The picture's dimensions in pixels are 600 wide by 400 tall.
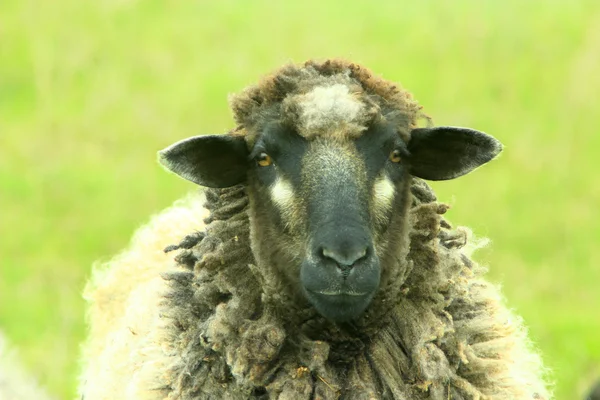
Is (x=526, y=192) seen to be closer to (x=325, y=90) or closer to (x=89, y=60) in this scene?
(x=89, y=60)

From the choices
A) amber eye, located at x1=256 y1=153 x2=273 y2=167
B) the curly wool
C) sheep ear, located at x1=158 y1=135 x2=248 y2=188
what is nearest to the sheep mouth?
the curly wool

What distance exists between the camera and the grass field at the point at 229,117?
15.8m

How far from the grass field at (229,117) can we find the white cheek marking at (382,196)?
8660 millimetres

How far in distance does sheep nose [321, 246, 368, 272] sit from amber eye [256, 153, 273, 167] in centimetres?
69

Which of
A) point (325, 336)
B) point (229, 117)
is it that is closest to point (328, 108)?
point (325, 336)

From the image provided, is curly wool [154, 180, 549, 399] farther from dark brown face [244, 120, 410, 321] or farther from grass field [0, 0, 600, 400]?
grass field [0, 0, 600, 400]

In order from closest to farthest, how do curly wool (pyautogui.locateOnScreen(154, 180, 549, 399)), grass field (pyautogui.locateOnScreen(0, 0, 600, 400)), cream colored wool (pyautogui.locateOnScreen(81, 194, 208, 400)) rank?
curly wool (pyautogui.locateOnScreen(154, 180, 549, 399)), cream colored wool (pyautogui.locateOnScreen(81, 194, 208, 400)), grass field (pyautogui.locateOnScreen(0, 0, 600, 400))

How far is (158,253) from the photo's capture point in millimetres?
7145

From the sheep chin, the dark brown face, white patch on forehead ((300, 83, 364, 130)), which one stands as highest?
white patch on forehead ((300, 83, 364, 130))

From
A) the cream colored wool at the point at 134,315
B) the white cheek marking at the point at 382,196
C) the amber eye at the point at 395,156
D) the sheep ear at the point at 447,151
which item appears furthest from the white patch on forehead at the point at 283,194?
the cream colored wool at the point at 134,315

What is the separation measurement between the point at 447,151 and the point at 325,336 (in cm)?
115

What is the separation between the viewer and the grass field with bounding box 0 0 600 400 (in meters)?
15.8

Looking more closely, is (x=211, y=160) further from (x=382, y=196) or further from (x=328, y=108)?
(x=382, y=196)

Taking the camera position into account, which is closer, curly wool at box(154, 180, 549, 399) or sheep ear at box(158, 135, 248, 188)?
curly wool at box(154, 180, 549, 399)
